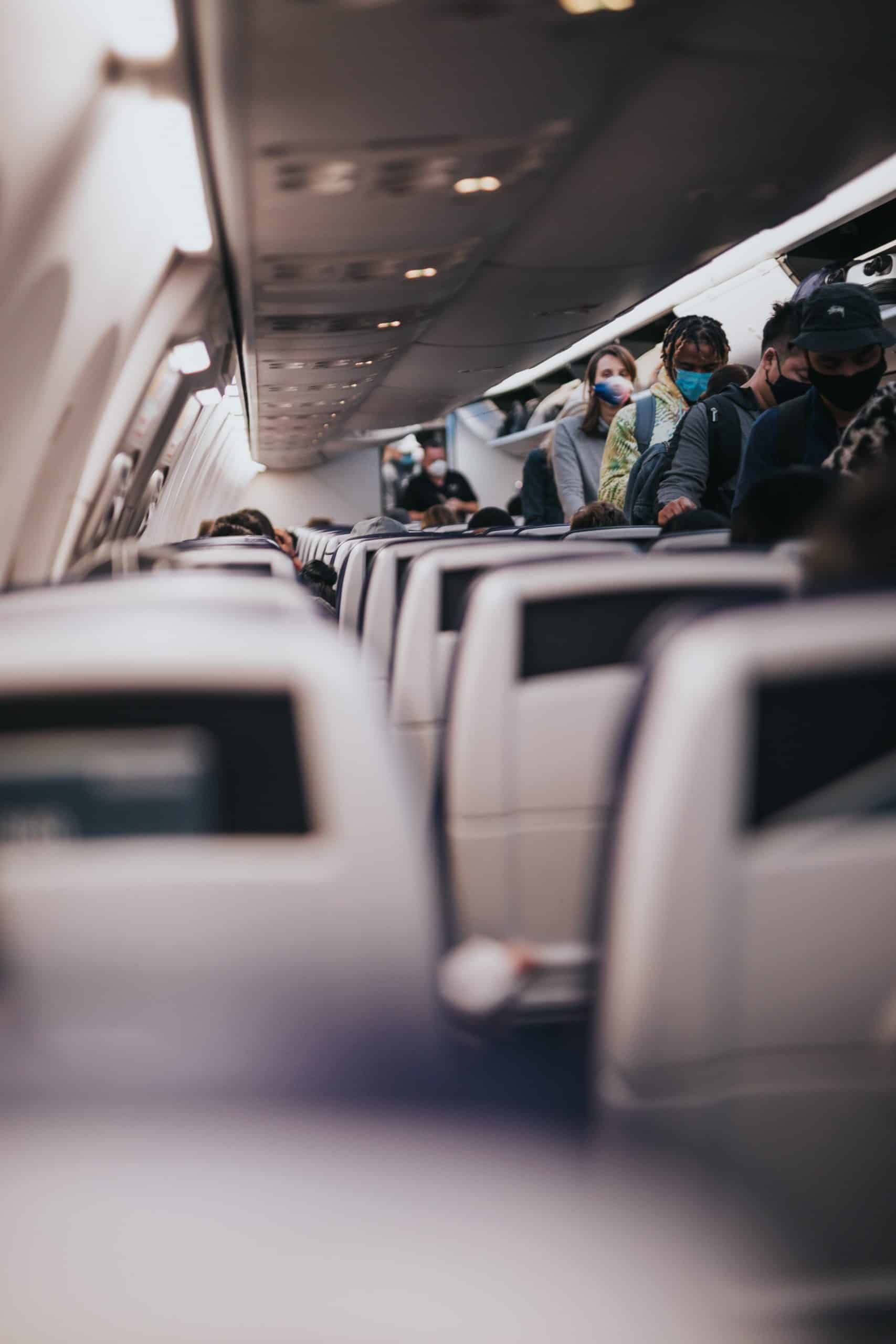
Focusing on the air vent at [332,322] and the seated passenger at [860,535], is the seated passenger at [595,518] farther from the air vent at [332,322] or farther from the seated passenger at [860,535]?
the air vent at [332,322]

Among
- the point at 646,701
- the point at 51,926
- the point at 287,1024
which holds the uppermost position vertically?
the point at 646,701

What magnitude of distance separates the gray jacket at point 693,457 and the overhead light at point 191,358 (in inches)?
196

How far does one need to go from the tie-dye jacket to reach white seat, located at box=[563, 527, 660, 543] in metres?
1.17

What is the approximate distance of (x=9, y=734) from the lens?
154 centimetres

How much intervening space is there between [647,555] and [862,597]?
119cm

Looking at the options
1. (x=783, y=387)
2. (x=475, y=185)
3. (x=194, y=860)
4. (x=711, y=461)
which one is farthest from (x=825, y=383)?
(x=194, y=860)

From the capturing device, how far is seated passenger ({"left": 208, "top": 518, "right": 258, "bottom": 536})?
358 inches

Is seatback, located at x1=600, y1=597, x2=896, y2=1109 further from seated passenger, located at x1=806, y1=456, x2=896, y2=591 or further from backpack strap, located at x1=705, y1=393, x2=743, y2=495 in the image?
backpack strap, located at x1=705, y1=393, x2=743, y2=495

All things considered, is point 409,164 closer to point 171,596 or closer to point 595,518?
point 595,518

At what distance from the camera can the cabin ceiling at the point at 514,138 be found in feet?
14.5

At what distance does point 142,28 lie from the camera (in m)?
4.40

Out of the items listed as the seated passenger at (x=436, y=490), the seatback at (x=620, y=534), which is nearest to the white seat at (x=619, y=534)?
the seatback at (x=620, y=534)

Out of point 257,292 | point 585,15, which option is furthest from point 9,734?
point 257,292

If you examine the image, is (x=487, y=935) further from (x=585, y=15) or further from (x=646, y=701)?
(x=585, y=15)
